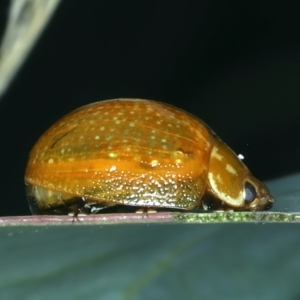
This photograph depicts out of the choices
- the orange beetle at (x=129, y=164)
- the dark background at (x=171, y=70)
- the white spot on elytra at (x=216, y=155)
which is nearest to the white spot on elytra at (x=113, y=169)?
the orange beetle at (x=129, y=164)

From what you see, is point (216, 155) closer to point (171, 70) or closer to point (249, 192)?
point (249, 192)

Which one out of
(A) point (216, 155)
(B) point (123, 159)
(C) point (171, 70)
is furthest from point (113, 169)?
(C) point (171, 70)

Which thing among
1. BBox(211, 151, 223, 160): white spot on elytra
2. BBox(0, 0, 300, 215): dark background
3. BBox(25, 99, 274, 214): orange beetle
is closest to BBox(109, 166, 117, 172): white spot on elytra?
BBox(25, 99, 274, 214): orange beetle

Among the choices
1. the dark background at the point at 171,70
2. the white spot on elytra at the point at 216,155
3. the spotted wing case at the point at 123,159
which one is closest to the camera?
the spotted wing case at the point at 123,159

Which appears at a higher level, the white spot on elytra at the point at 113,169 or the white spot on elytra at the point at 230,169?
the white spot on elytra at the point at 230,169

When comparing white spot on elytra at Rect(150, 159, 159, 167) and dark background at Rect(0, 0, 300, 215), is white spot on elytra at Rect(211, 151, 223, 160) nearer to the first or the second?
white spot on elytra at Rect(150, 159, 159, 167)

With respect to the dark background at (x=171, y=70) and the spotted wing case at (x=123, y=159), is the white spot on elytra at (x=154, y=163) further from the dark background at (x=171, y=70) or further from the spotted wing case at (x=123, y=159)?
the dark background at (x=171, y=70)
